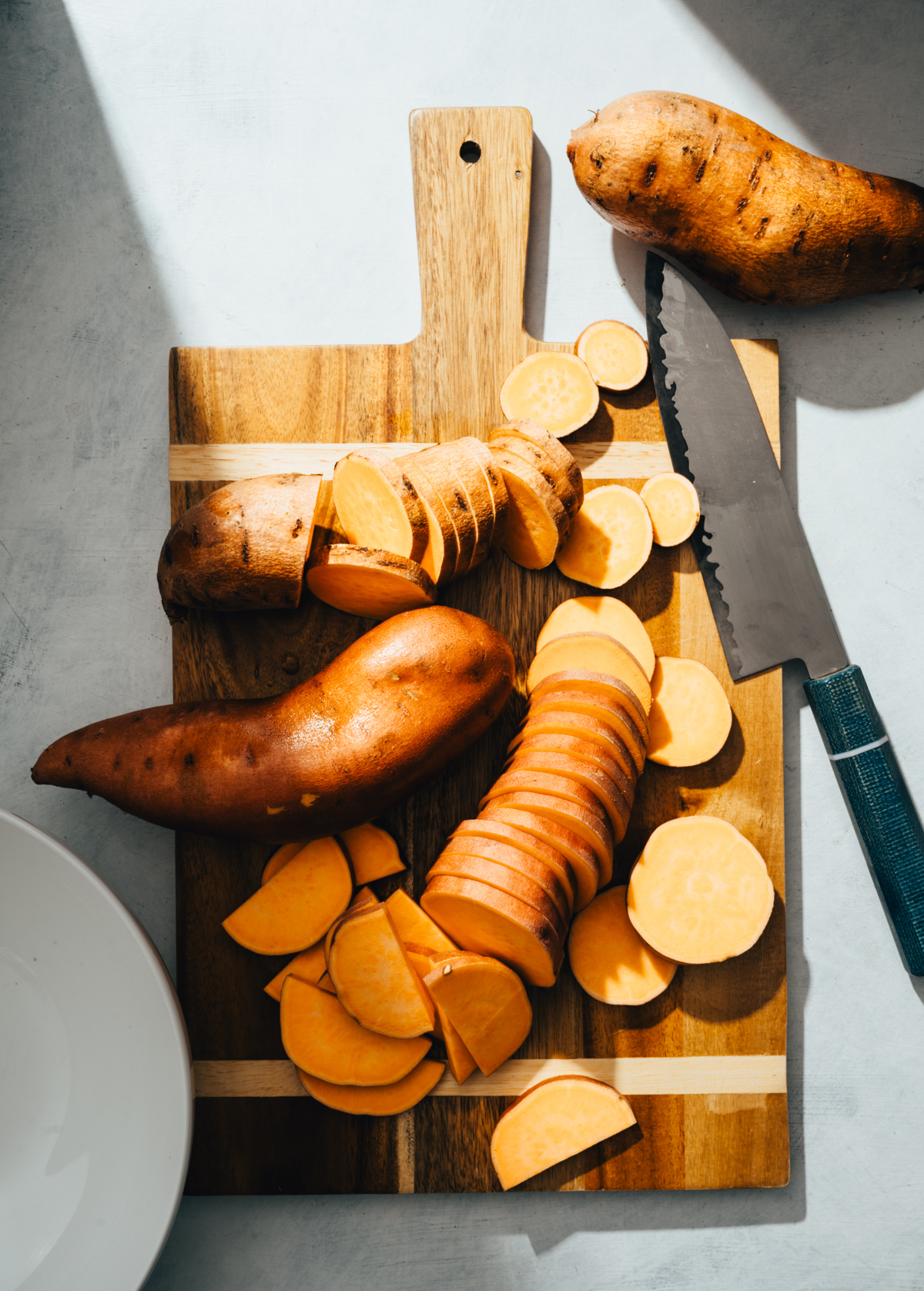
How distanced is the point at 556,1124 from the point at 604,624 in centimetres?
115

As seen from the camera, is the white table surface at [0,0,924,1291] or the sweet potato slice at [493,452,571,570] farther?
the white table surface at [0,0,924,1291]

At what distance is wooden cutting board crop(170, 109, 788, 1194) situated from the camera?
1853 millimetres

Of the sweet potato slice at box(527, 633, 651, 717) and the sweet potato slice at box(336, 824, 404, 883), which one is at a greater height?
the sweet potato slice at box(527, 633, 651, 717)

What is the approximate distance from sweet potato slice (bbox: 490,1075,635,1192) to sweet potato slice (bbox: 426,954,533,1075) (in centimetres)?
13

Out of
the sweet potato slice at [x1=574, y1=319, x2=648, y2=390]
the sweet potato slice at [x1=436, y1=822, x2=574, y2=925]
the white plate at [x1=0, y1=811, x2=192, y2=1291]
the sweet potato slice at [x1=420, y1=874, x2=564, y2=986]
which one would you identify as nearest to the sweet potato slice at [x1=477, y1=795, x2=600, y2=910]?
the sweet potato slice at [x1=436, y1=822, x2=574, y2=925]

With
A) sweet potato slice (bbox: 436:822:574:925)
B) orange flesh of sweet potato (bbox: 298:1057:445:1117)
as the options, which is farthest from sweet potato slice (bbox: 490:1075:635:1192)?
sweet potato slice (bbox: 436:822:574:925)

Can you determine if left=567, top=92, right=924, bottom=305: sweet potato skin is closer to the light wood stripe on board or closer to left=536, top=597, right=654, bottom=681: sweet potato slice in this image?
left=536, top=597, right=654, bottom=681: sweet potato slice

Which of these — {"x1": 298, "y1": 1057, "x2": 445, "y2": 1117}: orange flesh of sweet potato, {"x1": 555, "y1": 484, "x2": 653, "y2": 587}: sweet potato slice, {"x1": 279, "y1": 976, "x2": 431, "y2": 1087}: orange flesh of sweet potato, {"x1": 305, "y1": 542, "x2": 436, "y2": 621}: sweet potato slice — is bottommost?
{"x1": 298, "y1": 1057, "x2": 445, "y2": 1117}: orange flesh of sweet potato

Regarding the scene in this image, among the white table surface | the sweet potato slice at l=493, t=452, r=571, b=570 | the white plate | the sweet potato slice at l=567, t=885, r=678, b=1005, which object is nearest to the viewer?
the white plate

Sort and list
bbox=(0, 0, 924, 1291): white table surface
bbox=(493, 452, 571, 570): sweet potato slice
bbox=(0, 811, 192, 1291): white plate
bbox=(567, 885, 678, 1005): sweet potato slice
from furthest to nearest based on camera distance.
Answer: bbox=(0, 0, 924, 1291): white table surface
bbox=(567, 885, 678, 1005): sweet potato slice
bbox=(493, 452, 571, 570): sweet potato slice
bbox=(0, 811, 192, 1291): white plate

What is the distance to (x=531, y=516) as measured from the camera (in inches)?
70.6

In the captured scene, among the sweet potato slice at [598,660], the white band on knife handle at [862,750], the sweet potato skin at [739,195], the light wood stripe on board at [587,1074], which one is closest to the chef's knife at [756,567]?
the white band on knife handle at [862,750]

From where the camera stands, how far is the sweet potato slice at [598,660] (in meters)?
1.82

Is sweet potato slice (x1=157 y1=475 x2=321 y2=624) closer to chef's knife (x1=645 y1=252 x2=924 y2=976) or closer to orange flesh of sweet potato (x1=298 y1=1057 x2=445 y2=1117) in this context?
chef's knife (x1=645 y1=252 x2=924 y2=976)
